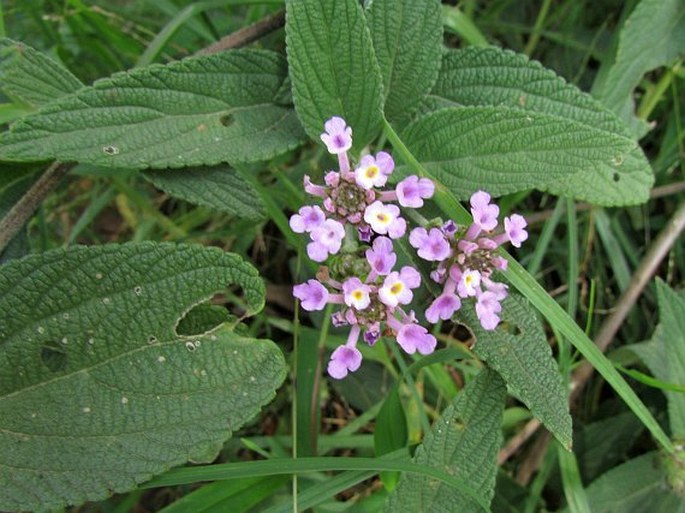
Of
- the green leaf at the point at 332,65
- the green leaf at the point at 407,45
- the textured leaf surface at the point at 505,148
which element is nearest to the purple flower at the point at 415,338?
the textured leaf surface at the point at 505,148

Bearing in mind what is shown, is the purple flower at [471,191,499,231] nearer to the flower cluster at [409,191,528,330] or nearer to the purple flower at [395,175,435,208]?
the flower cluster at [409,191,528,330]

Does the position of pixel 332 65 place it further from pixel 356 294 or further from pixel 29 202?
pixel 29 202

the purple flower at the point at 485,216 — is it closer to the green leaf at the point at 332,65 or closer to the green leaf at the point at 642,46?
the green leaf at the point at 332,65

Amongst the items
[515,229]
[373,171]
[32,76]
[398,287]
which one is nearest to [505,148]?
[515,229]

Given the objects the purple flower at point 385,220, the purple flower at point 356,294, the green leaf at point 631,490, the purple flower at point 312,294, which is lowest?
the green leaf at point 631,490

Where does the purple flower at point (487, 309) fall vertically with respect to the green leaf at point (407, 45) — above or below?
below

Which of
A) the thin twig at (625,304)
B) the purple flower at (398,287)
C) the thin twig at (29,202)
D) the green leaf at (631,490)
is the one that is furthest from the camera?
the thin twig at (625,304)

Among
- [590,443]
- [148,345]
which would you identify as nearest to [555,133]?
[148,345]
